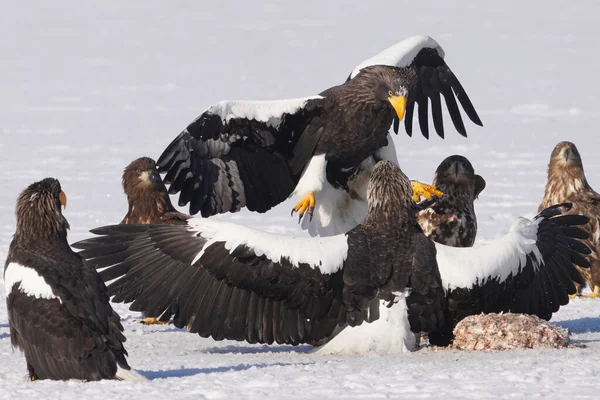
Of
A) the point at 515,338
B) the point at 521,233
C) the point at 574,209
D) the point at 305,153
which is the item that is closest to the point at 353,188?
the point at 305,153

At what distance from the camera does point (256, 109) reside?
9.12 metres

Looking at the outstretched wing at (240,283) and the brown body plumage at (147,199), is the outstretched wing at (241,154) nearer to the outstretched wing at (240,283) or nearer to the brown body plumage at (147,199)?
the brown body plumage at (147,199)

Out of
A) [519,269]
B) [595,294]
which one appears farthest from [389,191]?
[595,294]

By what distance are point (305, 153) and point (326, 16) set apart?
2491 cm

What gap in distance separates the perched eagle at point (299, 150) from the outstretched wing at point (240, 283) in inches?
84.9

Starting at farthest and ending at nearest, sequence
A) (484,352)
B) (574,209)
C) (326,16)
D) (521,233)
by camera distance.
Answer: (326,16) → (574,209) → (521,233) → (484,352)

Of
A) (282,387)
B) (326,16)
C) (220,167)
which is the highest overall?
(326,16)

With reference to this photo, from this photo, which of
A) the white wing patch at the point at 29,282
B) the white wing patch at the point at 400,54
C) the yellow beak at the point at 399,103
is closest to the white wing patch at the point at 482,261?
the yellow beak at the point at 399,103

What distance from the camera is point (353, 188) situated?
9641 millimetres

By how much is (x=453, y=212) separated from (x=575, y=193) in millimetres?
2217

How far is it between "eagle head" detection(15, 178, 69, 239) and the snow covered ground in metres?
0.72

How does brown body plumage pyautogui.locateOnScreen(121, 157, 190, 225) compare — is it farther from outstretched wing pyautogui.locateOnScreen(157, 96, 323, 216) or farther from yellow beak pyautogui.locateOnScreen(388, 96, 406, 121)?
yellow beak pyautogui.locateOnScreen(388, 96, 406, 121)

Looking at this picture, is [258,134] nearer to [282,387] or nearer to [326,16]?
[282,387]

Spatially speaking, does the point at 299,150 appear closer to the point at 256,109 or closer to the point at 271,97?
the point at 256,109
